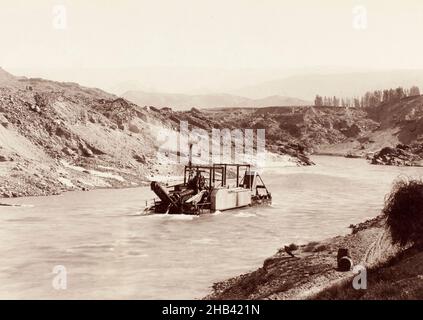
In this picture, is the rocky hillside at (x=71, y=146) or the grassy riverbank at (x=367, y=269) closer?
the grassy riverbank at (x=367, y=269)

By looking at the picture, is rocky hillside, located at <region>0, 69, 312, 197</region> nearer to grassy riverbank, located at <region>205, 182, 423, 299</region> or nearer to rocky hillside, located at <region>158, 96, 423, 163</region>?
grassy riverbank, located at <region>205, 182, 423, 299</region>

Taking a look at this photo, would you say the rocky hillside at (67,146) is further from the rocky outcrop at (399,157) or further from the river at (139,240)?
the rocky outcrop at (399,157)

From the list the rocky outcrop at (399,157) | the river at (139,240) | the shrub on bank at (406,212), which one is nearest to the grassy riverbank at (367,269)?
the shrub on bank at (406,212)

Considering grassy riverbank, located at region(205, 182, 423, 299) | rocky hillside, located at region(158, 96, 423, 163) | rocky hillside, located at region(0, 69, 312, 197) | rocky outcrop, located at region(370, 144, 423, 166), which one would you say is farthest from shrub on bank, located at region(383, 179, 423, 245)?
rocky hillside, located at region(158, 96, 423, 163)

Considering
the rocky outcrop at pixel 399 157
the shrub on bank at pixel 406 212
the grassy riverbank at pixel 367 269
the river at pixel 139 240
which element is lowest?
the rocky outcrop at pixel 399 157

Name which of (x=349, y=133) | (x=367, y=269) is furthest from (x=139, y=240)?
(x=349, y=133)

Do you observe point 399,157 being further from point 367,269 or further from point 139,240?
point 367,269

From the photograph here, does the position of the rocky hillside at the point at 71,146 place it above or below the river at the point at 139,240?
above
